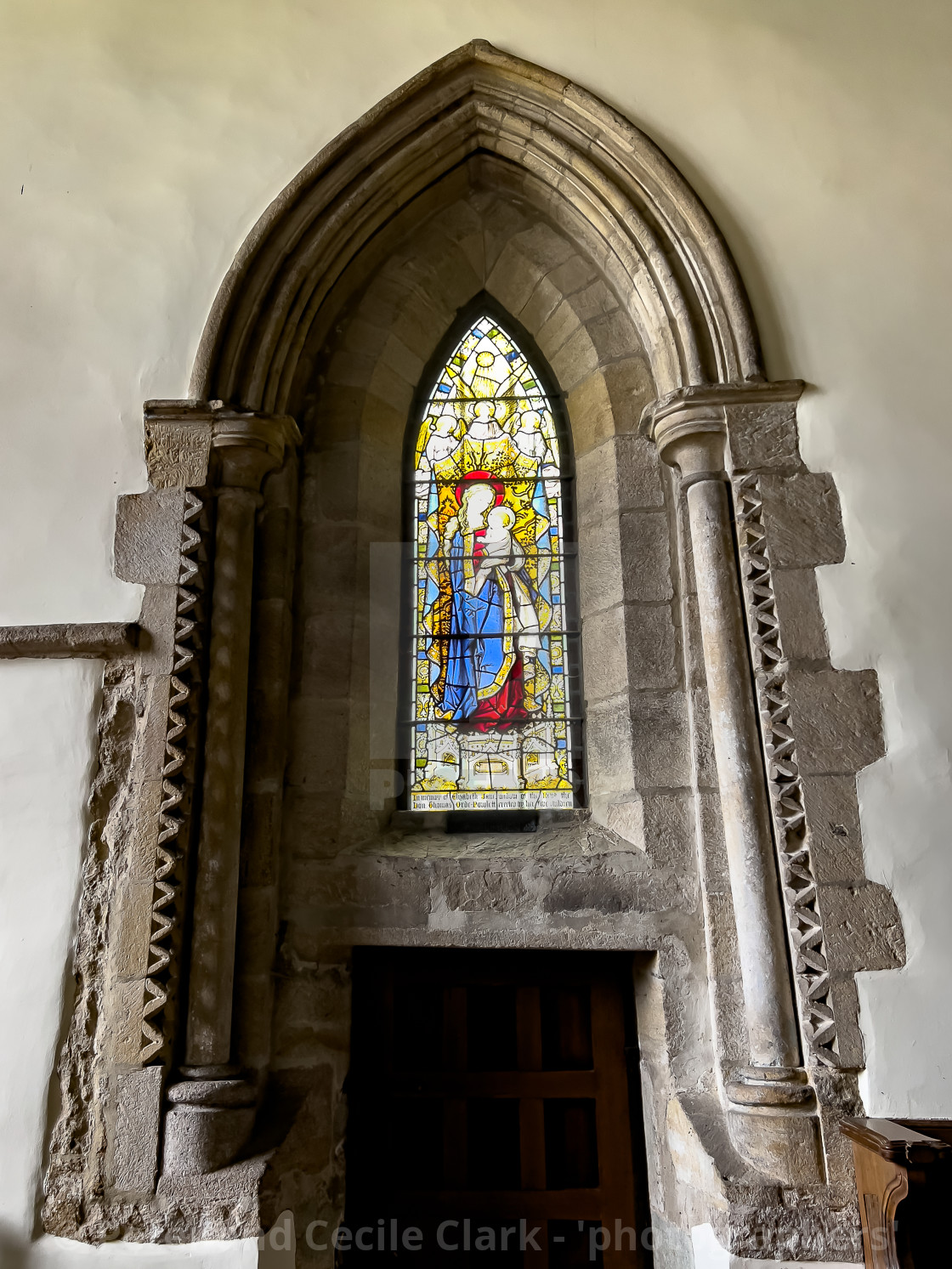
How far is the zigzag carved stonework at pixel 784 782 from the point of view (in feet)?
8.54

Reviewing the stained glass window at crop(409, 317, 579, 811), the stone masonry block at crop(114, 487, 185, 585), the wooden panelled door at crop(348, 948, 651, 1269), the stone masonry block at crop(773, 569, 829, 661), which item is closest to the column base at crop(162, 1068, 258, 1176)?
the wooden panelled door at crop(348, 948, 651, 1269)

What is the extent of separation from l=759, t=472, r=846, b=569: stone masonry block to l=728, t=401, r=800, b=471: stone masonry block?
0.07m

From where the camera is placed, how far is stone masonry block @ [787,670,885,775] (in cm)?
280

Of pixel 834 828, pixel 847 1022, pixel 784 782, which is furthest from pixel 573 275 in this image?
pixel 847 1022

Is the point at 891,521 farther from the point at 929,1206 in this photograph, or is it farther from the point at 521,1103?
the point at 521,1103

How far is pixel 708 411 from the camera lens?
3.17m

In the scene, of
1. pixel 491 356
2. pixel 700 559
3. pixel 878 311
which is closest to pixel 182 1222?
pixel 700 559

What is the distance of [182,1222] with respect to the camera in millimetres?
2486

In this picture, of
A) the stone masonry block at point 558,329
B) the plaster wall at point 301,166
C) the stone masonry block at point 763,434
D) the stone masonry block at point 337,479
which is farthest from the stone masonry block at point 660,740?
the stone masonry block at point 558,329

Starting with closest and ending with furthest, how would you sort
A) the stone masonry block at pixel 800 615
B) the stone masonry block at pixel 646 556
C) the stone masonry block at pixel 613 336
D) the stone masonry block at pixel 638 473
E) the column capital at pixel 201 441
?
the stone masonry block at pixel 800 615, the column capital at pixel 201 441, the stone masonry block at pixel 646 556, the stone masonry block at pixel 638 473, the stone masonry block at pixel 613 336

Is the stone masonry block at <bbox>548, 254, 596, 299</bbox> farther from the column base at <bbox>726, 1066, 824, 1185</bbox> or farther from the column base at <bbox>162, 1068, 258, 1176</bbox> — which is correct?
the column base at <bbox>162, 1068, 258, 1176</bbox>

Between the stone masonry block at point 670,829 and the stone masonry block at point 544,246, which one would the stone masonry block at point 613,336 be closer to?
the stone masonry block at point 544,246

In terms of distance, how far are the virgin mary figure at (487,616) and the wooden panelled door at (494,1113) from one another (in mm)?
888

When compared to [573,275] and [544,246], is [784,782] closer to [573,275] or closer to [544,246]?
[573,275]
